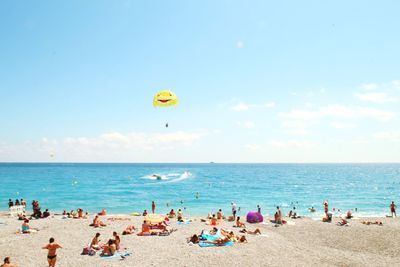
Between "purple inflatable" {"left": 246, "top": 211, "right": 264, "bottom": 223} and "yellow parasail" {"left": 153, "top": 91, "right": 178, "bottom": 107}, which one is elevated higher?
"yellow parasail" {"left": 153, "top": 91, "right": 178, "bottom": 107}

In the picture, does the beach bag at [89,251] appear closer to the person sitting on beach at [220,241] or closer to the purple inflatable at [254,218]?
the person sitting on beach at [220,241]

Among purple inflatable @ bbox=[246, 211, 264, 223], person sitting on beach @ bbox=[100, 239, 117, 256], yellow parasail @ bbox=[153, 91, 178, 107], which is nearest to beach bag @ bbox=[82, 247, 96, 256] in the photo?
person sitting on beach @ bbox=[100, 239, 117, 256]

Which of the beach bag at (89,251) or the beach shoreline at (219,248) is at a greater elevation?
the beach bag at (89,251)

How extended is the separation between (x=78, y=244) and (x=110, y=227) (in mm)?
5845

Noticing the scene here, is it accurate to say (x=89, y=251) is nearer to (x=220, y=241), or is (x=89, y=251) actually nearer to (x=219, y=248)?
(x=219, y=248)

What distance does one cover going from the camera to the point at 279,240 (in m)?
22.7

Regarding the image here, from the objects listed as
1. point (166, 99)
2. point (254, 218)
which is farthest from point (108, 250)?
point (254, 218)

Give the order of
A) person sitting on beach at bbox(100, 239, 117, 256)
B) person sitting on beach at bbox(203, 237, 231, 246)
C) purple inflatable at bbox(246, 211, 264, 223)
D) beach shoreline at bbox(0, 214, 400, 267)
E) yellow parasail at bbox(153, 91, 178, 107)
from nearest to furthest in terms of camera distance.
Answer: beach shoreline at bbox(0, 214, 400, 267) < person sitting on beach at bbox(100, 239, 117, 256) < person sitting on beach at bbox(203, 237, 231, 246) < yellow parasail at bbox(153, 91, 178, 107) < purple inflatable at bbox(246, 211, 264, 223)

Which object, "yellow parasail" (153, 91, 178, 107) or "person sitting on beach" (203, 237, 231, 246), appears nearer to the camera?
"person sitting on beach" (203, 237, 231, 246)

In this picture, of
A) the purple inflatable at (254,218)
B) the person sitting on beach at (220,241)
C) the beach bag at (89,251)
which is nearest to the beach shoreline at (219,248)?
the beach bag at (89,251)

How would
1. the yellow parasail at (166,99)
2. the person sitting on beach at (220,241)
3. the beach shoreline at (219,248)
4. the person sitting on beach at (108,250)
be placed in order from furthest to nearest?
1. the yellow parasail at (166,99)
2. the person sitting on beach at (220,241)
3. the person sitting on beach at (108,250)
4. the beach shoreline at (219,248)

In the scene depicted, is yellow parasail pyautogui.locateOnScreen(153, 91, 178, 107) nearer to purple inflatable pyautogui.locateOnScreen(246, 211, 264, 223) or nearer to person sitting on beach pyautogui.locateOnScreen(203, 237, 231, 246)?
person sitting on beach pyautogui.locateOnScreen(203, 237, 231, 246)

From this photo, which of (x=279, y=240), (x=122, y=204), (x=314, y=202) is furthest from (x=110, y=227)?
(x=314, y=202)

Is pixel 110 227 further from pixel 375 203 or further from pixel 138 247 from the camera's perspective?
pixel 375 203
